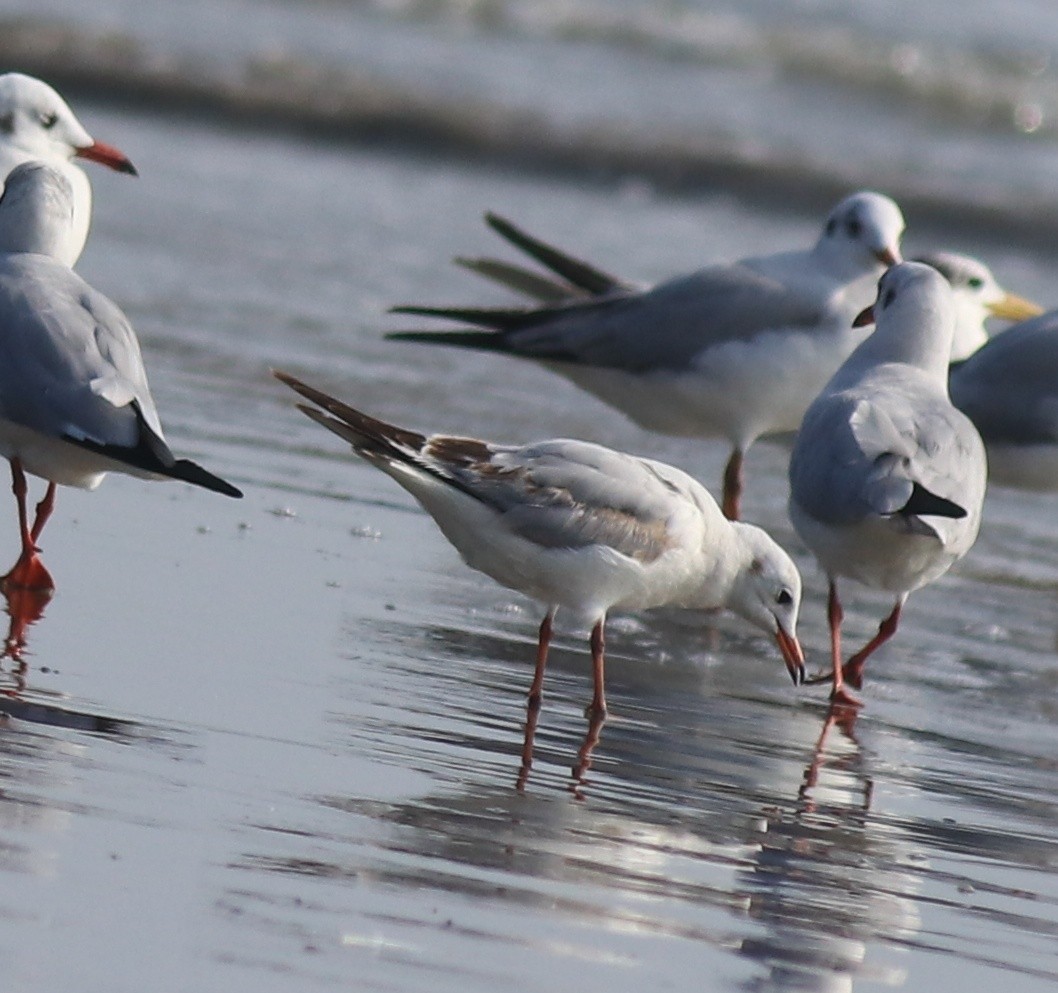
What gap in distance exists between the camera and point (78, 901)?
313 cm

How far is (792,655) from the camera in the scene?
519 centimetres

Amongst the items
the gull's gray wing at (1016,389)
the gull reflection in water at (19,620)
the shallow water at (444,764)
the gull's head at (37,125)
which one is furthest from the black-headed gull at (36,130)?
the gull's gray wing at (1016,389)

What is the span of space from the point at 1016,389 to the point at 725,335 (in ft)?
3.03

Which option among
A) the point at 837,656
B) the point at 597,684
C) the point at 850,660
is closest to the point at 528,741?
the point at 597,684

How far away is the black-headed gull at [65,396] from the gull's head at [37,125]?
5.15 ft

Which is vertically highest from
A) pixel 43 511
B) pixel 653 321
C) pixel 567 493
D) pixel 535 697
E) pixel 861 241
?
pixel 861 241

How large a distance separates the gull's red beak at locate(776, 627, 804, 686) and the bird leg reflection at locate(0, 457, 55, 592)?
1641 mm

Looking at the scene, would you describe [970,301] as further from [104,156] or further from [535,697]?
[535,697]

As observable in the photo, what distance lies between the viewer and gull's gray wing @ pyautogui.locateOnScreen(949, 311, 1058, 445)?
7.07 metres

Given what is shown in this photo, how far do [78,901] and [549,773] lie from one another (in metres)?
1.34

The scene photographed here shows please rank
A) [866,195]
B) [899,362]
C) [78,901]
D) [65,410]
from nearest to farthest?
[78,901], [65,410], [899,362], [866,195]

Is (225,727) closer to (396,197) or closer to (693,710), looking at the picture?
(693,710)

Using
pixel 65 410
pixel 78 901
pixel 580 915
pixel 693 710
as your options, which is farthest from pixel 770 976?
pixel 65 410

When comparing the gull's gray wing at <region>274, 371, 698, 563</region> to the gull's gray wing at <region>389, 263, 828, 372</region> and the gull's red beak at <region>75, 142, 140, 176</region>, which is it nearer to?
the gull's gray wing at <region>389, 263, 828, 372</region>
